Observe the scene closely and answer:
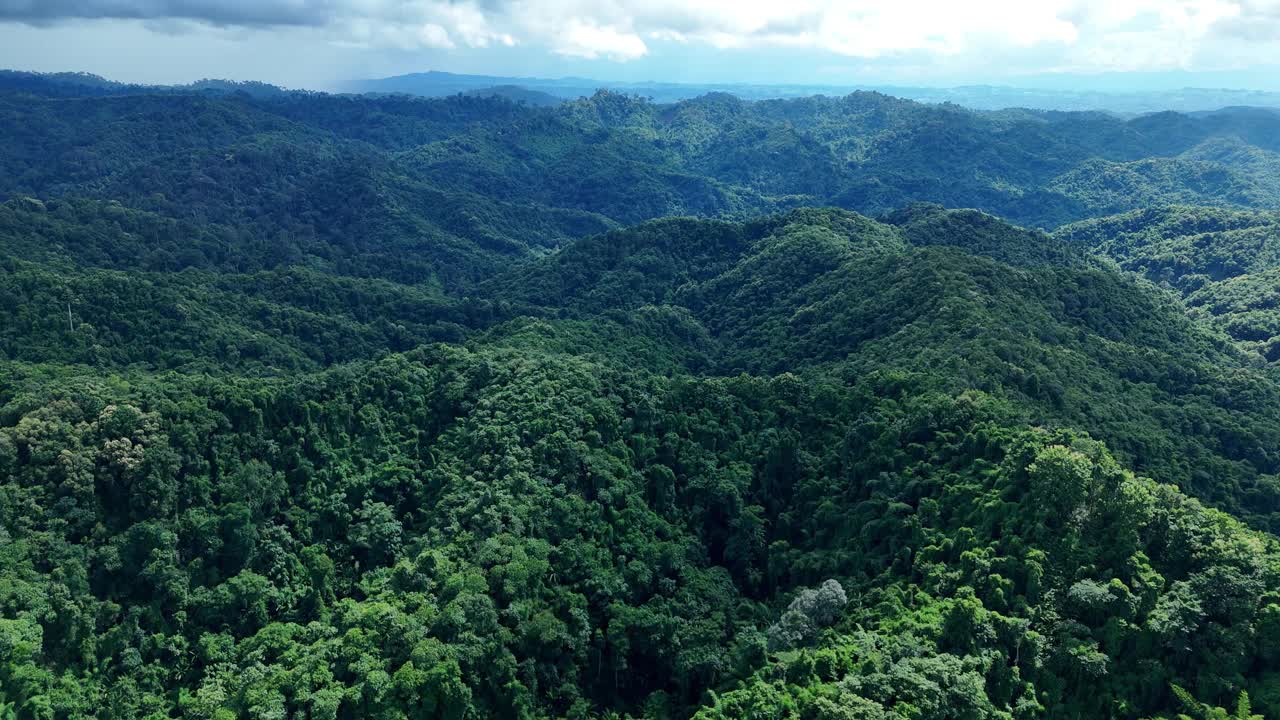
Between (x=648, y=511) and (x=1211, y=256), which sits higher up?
(x=1211, y=256)

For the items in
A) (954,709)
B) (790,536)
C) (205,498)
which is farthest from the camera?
(790,536)

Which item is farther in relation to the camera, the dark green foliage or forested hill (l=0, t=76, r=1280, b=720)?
the dark green foliage

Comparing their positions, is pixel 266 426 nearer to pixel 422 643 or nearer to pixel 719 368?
pixel 422 643

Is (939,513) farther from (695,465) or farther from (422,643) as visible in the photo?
(422,643)

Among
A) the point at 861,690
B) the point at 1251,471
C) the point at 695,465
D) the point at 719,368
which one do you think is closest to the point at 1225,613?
the point at 861,690

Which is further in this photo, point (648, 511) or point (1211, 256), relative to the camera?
point (1211, 256)

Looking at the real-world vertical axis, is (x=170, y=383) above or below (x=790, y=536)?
Answer: above

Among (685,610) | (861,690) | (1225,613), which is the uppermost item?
(1225,613)

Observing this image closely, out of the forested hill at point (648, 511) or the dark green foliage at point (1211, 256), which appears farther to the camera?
the dark green foliage at point (1211, 256)

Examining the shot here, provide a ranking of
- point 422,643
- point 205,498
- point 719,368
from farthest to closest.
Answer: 1. point 719,368
2. point 205,498
3. point 422,643

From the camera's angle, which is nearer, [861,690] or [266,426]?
[861,690]
